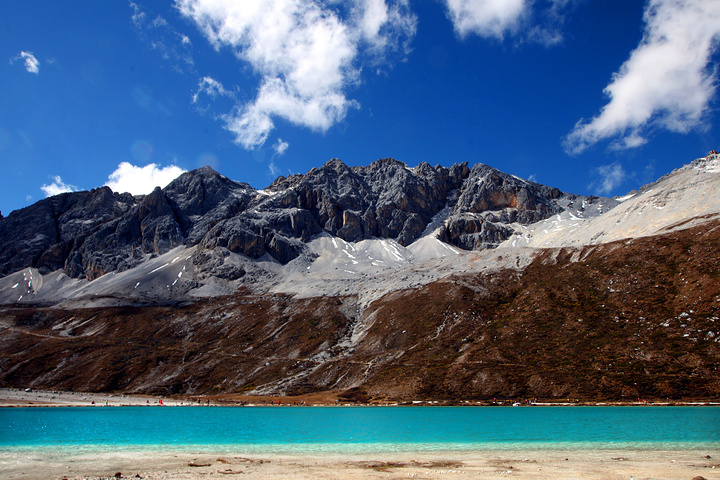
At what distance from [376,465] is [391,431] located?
20413 mm

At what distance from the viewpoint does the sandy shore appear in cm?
2380

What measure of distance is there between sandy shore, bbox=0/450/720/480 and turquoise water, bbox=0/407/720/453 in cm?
444

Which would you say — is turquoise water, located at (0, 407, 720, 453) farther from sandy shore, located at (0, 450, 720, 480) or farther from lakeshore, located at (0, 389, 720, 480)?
sandy shore, located at (0, 450, 720, 480)

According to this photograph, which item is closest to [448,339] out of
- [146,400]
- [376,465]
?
[146,400]

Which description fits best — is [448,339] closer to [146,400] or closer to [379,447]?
[146,400]

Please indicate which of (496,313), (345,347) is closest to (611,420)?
(496,313)

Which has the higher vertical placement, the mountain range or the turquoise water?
the mountain range

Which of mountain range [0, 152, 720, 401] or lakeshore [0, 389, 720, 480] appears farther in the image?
mountain range [0, 152, 720, 401]

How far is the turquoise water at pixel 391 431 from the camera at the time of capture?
37.4m

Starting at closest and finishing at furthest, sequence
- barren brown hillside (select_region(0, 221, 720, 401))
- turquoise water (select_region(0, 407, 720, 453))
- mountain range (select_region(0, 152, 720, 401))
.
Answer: turquoise water (select_region(0, 407, 720, 453)) < barren brown hillside (select_region(0, 221, 720, 401)) < mountain range (select_region(0, 152, 720, 401))

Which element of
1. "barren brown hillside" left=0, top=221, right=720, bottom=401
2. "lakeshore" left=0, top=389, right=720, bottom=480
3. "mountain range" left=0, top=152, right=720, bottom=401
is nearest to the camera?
"lakeshore" left=0, top=389, right=720, bottom=480

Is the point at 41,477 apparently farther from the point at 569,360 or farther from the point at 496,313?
the point at 496,313

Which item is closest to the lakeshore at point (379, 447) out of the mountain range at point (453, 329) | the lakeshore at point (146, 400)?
the mountain range at point (453, 329)

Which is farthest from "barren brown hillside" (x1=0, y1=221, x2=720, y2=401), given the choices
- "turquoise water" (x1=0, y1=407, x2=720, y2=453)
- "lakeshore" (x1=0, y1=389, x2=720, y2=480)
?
"lakeshore" (x1=0, y1=389, x2=720, y2=480)
